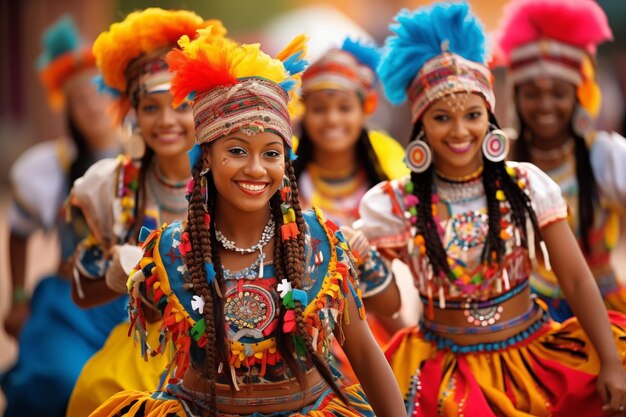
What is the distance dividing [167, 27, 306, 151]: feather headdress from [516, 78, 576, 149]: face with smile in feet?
7.90

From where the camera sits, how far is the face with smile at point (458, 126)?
4.76 meters

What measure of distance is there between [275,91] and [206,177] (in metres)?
0.41

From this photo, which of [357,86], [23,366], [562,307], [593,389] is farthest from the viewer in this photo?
[357,86]

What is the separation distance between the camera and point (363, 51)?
6.76 m

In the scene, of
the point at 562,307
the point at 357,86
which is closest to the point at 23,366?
the point at 357,86

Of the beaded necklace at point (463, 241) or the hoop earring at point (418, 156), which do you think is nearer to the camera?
the beaded necklace at point (463, 241)

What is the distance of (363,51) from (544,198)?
233 centimetres

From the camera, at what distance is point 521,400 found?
457 cm

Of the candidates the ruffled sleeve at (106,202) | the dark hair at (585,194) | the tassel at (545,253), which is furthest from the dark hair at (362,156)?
the tassel at (545,253)

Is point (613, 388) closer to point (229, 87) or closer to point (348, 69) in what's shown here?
point (229, 87)

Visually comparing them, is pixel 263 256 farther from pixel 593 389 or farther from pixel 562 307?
pixel 562 307

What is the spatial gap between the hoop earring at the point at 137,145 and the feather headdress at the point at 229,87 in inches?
54.5

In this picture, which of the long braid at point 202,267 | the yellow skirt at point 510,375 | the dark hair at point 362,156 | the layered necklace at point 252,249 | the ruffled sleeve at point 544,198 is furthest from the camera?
the dark hair at point 362,156

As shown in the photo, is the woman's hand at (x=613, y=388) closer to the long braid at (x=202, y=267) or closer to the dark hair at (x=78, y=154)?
the long braid at (x=202, y=267)
